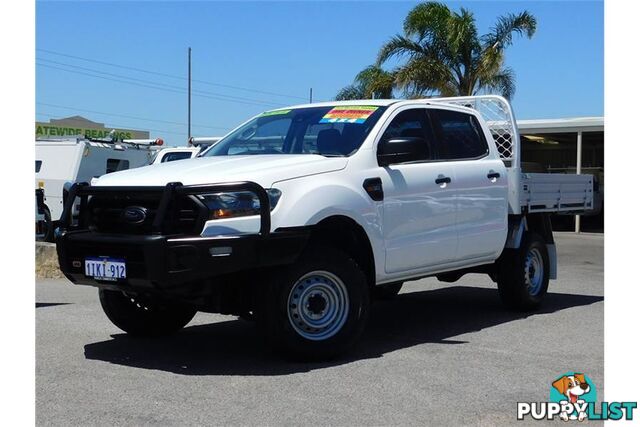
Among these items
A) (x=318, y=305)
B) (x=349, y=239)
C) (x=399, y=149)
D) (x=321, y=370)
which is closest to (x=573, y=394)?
(x=321, y=370)

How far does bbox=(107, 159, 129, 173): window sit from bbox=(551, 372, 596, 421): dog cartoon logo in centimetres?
1630

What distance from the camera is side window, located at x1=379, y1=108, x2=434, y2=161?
23.3 ft

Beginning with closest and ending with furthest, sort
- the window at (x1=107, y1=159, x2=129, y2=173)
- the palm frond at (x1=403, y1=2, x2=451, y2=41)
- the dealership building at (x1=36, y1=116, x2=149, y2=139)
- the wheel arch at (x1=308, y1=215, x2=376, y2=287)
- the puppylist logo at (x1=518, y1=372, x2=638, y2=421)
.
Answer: the puppylist logo at (x1=518, y1=372, x2=638, y2=421)
the wheel arch at (x1=308, y1=215, x2=376, y2=287)
the window at (x1=107, y1=159, x2=129, y2=173)
the palm frond at (x1=403, y1=2, x2=451, y2=41)
the dealership building at (x1=36, y1=116, x2=149, y2=139)

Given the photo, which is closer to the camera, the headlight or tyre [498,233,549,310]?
the headlight

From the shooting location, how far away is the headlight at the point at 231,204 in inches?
227

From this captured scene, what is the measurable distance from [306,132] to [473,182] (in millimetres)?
1705

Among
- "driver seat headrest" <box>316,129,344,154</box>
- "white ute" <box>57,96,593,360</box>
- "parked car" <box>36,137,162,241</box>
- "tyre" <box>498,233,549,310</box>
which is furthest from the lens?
"parked car" <box>36,137,162,241</box>

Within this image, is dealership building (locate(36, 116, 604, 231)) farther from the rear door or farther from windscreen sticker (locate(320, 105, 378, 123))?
windscreen sticker (locate(320, 105, 378, 123))

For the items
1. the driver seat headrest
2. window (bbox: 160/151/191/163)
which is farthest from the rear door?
window (bbox: 160/151/191/163)

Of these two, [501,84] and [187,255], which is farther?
[501,84]

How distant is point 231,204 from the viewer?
581cm

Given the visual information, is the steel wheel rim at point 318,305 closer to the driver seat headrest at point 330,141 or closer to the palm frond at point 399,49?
the driver seat headrest at point 330,141

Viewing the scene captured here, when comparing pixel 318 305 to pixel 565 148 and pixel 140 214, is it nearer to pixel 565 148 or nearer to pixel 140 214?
pixel 140 214
